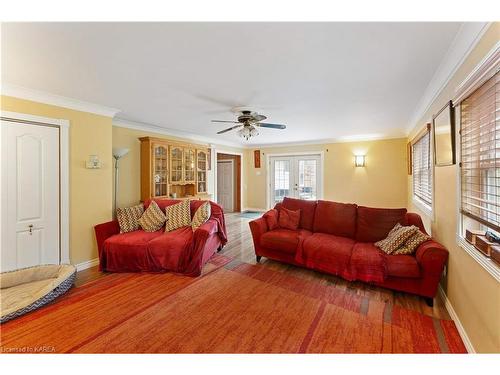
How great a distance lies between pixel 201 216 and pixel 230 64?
7.18ft

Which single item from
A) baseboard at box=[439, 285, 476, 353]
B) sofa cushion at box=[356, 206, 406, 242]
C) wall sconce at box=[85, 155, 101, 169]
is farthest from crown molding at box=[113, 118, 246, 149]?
baseboard at box=[439, 285, 476, 353]

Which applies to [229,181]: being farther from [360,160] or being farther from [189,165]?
[360,160]

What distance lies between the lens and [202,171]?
546cm

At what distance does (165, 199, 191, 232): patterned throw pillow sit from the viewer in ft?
11.2

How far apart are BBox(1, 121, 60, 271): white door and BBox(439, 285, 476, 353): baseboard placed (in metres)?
4.38

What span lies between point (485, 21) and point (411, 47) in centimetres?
45

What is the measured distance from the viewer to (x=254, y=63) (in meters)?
1.95

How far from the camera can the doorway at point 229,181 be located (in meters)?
7.41

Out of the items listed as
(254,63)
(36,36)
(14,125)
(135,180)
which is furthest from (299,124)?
(14,125)

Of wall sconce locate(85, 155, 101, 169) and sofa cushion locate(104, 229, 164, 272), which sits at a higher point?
wall sconce locate(85, 155, 101, 169)

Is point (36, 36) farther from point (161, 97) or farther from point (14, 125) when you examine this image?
point (14, 125)

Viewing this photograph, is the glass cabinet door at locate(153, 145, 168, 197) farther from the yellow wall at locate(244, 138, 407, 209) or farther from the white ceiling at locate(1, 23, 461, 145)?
the yellow wall at locate(244, 138, 407, 209)
